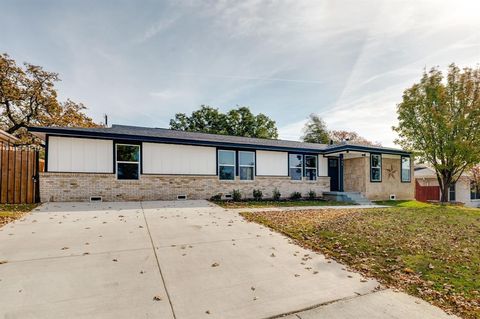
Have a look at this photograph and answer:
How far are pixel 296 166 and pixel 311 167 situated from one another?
4.07 feet

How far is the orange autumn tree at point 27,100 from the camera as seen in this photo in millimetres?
19277

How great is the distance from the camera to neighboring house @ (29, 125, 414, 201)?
1113 cm

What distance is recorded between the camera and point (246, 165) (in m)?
14.9

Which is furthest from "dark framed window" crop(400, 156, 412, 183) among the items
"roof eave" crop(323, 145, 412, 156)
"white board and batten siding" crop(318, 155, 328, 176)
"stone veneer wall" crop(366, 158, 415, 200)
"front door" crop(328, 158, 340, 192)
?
"white board and batten siding" crop(318, 155, 328, 176)

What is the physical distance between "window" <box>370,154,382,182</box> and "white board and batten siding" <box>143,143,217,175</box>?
1065cm

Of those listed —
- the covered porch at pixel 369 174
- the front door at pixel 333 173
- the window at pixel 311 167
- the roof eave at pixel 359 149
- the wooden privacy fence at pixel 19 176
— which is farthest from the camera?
the front door at pixel 333 173

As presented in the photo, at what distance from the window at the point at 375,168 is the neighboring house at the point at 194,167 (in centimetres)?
7

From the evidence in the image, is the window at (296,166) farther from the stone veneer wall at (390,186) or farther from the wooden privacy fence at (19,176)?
the wooden privacy fence at (19,176)

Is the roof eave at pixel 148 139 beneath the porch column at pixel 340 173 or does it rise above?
above

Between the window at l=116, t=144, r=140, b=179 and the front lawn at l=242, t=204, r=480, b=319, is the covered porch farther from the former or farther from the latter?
the window at l=116, t=144, r=140, b=179

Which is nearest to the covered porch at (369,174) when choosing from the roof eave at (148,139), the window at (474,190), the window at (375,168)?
the window at (375,168)

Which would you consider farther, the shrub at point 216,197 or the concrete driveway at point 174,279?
the shrub at point 216,197

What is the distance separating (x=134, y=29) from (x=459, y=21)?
11.6m

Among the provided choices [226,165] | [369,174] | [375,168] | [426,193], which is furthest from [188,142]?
[426,193]
